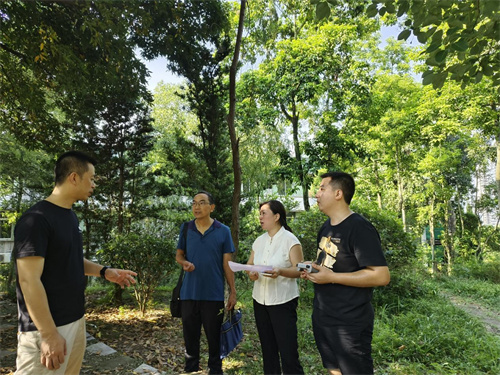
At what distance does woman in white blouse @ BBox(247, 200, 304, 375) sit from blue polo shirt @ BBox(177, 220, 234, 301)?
0.42m

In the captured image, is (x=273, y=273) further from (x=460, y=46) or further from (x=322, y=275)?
(x=460, y=46)

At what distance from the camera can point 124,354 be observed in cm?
405

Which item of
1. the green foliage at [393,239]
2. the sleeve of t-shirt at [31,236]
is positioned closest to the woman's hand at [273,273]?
the sleeve of t-shirt at [31,236]

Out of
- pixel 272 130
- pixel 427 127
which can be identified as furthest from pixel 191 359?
pixel 427 127

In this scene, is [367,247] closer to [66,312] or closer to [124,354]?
[66,312]

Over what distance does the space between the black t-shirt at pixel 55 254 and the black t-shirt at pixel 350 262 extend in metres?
1.57

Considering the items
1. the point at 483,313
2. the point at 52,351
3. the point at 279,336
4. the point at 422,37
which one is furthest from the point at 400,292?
the point at 52,351

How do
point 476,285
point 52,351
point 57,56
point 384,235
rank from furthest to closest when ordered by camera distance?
point 476,285
point 384,235
point 57,56
point 52,351

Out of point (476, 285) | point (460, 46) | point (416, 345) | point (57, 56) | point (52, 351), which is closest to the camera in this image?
point (52, 351)

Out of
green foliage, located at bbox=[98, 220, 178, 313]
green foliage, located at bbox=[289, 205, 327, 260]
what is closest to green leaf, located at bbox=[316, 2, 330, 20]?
green foliage, located at bbox=[289, 205, 327, 260]

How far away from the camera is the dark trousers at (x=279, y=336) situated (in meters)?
2.73

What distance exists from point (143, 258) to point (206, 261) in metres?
2.65

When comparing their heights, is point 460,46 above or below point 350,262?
above

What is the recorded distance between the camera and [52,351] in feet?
5.57
